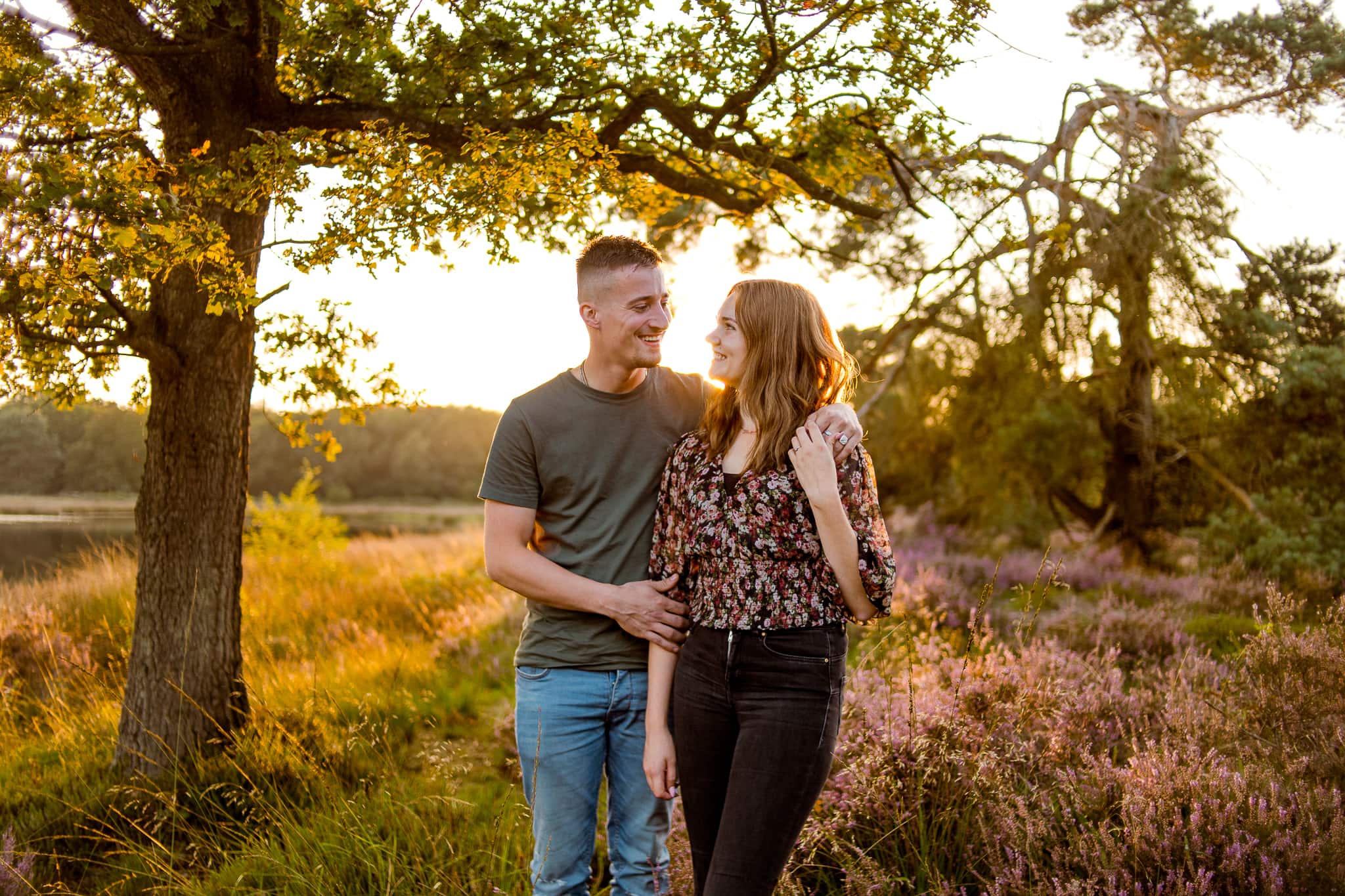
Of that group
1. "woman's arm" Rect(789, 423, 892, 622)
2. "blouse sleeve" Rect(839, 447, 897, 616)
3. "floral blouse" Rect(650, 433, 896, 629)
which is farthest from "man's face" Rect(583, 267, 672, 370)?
"blouse sleeve" Rect(839, 447, 897, 616)

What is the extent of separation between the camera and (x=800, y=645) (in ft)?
7.87

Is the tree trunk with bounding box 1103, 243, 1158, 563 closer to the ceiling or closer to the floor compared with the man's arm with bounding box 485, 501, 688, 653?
closer to the ceiling

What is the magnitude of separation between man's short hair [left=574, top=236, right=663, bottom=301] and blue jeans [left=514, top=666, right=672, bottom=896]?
1.25m

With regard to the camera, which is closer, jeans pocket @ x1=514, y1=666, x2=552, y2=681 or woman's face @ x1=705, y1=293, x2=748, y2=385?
woman's face @ x1=705, y1=293, x2=748, y2=385

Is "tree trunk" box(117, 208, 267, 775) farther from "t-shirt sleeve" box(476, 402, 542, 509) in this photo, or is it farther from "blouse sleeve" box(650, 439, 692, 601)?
"blouse sleeve" box(650, 439, 692, 601)

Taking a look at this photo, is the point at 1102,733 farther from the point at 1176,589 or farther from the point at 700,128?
the point at 1176,589

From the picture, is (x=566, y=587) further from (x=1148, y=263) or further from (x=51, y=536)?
(x=51, y=536)

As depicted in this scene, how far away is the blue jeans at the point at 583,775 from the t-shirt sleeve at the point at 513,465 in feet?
1.82

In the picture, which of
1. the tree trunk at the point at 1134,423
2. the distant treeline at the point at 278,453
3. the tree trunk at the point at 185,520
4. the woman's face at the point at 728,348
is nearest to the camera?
the woman's face at the point at 728,348

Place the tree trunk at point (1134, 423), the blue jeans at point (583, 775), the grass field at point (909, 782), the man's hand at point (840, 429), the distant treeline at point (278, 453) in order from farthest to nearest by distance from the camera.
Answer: the distant treeline at point (278, 453) < the tree trunk at point (1134, 423) < the grass field at point (909, 782) < the blue jeans at point (583, 775) < the man's hand at point (840, 429)

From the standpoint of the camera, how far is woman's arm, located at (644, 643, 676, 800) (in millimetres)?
2631

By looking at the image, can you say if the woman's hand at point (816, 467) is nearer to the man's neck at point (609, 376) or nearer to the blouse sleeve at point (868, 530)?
the blouse sleeve at point (868, 530)

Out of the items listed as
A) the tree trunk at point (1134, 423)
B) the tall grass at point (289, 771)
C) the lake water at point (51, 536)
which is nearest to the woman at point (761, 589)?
the tall grass at point (289, 771)

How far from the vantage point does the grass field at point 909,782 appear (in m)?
2.91
